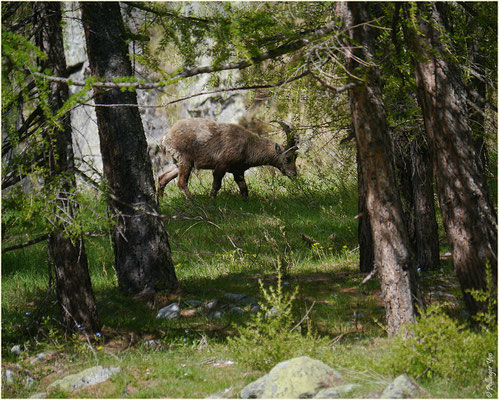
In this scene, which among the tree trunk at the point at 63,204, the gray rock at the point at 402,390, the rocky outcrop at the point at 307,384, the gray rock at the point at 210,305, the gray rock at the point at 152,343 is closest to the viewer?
the gray rock at the point at 402,390

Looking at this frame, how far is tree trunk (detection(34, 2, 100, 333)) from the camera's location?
6109 millimetres

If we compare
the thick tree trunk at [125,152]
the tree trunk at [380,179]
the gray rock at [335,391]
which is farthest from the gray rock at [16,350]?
the tree trunk at [380,179]

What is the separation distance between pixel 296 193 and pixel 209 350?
305 inches

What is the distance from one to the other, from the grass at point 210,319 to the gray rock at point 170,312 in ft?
0.40

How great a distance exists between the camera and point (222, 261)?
1005 centimetres

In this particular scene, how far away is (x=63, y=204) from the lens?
5805mm

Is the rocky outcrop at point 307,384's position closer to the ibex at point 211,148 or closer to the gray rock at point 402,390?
the gray rock at point 402,390

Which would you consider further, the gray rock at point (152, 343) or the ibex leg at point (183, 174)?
the ibex leg at point (183, 174)

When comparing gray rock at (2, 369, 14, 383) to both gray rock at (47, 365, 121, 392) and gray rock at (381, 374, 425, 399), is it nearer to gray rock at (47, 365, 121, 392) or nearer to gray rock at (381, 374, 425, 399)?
gray rock at (47, 365, 121, 392)

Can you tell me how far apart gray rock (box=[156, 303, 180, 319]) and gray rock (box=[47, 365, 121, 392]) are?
192cm

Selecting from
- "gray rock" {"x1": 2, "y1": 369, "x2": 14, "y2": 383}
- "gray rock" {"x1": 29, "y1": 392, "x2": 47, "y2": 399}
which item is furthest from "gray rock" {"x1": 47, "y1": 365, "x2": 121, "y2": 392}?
"gray rock" {"x1": 2, "y1": 369, "x2": 14, "y2": 383}

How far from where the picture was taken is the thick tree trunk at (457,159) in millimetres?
5539

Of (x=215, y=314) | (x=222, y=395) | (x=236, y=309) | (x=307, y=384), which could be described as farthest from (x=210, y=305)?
(x=307, y=384)

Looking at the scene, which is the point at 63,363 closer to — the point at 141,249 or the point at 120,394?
the point at 120,394
